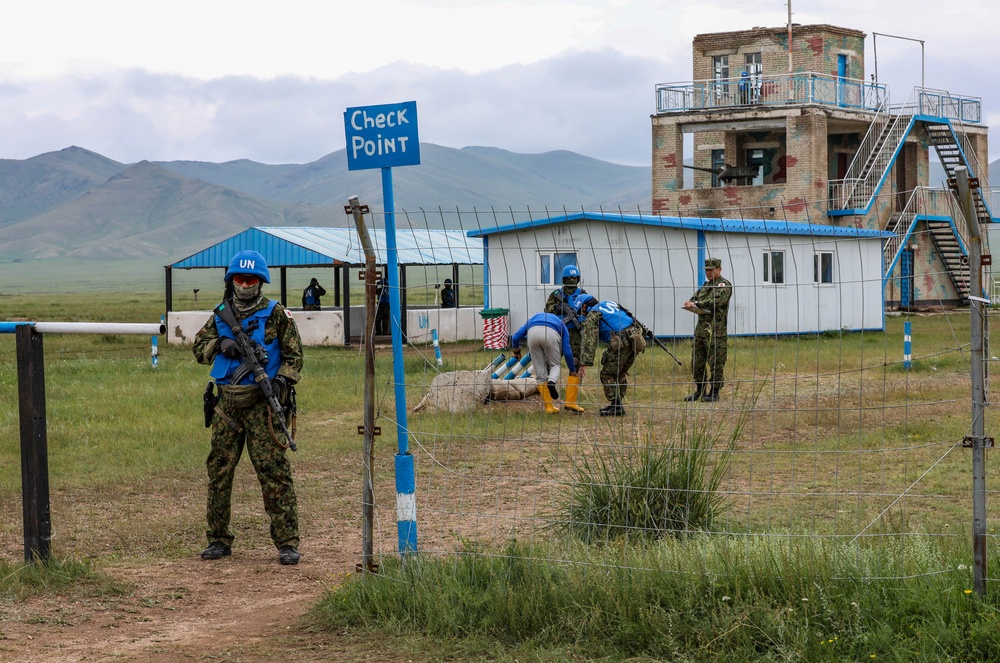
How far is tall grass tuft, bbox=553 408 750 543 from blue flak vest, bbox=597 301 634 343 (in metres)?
6.34

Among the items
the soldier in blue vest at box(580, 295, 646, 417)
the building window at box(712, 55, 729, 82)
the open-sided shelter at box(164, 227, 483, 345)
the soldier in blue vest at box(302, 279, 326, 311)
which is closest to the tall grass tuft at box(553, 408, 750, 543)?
the soldier in blue vest at box(580, 295, 646, 417)

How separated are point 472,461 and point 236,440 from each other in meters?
3.92

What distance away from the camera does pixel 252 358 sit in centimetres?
741

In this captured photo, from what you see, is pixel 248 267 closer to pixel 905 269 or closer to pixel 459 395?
pixel 459 395

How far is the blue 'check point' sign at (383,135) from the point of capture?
610 centimetres

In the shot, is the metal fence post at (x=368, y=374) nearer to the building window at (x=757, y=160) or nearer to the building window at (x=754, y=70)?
the building window at (x=754, y=70)

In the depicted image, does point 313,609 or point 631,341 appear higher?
point 631,341

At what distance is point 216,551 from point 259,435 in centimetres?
79

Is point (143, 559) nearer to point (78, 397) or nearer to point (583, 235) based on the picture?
point (78, 397)

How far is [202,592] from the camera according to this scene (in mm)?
6859

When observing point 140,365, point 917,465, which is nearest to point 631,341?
point 917,465

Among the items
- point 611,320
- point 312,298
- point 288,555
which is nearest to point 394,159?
point 288,555

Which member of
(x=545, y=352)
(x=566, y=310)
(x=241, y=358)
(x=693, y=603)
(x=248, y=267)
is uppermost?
(x=248, y=267)

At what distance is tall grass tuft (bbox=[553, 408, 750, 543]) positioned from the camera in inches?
264
